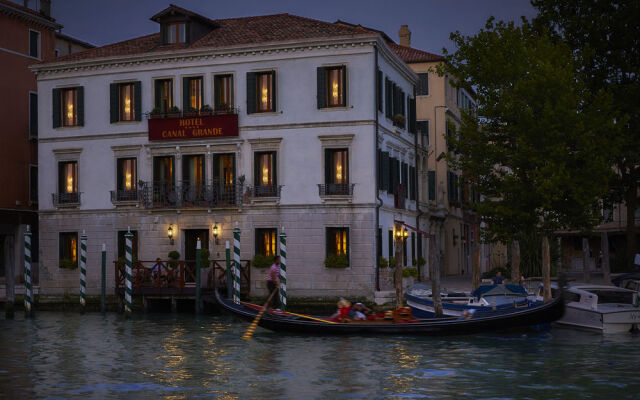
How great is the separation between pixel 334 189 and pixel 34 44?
693 inches

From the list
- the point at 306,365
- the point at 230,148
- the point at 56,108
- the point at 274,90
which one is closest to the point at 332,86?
the point at 274,90

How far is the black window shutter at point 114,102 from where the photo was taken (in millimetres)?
34094

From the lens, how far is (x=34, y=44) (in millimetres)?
41000

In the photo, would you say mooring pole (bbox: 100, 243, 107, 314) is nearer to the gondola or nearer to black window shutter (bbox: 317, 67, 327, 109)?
black window shutter (bbox: 317, 67, 327, 109)

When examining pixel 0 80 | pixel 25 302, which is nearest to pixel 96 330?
pixel 25 302

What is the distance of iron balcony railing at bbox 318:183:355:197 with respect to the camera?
31.2 metres

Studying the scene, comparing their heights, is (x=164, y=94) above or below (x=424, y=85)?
below

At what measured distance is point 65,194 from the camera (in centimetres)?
3466

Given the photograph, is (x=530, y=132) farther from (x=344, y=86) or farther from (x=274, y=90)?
(x=274, y=90)

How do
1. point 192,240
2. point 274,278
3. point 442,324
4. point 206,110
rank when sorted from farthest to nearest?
point 192,240
point 206,110
point 274,278
point 442,324

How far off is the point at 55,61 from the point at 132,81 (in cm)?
346

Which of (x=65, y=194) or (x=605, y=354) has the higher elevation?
(x=65, y=194)

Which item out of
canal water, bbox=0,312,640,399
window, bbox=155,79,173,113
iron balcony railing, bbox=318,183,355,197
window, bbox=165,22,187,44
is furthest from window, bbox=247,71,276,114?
canal water, bbox=0,312,640,399

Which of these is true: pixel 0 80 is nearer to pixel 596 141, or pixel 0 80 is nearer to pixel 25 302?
pixel 25 302
